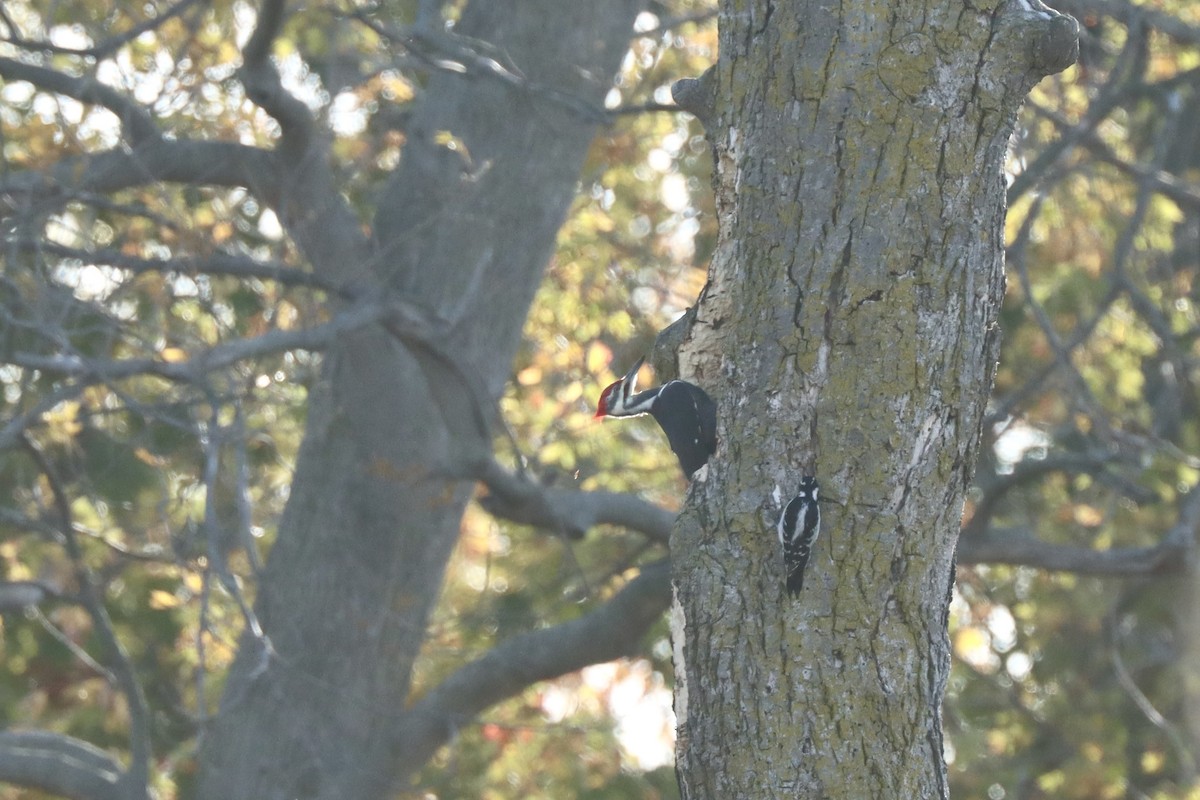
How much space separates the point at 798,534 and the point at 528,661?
300 centimetres

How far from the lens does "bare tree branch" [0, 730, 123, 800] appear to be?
526cm

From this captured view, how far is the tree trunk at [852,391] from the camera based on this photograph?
289 centimetres

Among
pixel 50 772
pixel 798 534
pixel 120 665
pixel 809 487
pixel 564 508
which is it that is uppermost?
pixel 564 508

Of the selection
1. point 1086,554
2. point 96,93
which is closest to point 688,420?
point 1086,554

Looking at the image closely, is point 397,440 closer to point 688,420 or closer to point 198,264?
point 198,264

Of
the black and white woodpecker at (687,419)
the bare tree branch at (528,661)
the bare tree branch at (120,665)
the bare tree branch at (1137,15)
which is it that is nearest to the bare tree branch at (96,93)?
the bare tree branch at (120,665)

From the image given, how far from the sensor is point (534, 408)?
8.38 m

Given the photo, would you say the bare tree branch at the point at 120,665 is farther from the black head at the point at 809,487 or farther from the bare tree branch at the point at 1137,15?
the bare tree branch at the point at 1137,15

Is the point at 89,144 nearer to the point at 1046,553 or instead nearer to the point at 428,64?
the point at 428,64

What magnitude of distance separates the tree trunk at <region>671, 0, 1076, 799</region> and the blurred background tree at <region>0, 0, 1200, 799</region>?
1.71 metres

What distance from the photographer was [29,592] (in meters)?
5.36

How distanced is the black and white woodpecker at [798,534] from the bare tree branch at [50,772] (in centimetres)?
340

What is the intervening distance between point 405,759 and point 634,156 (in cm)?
432

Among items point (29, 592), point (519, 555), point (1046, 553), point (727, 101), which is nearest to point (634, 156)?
point (519, 555)
